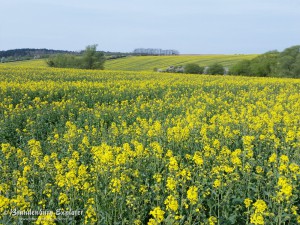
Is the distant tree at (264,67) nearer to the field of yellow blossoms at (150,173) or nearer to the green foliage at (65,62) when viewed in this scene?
the green foliage at (65,62)

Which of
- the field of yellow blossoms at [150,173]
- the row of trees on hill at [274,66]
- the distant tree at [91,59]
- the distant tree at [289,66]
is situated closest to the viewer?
the field of yellow blossoms at [150,173]

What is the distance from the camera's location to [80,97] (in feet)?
52.3

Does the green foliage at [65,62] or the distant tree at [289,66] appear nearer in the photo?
the distant tree at [289,66]

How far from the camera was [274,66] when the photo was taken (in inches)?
2195

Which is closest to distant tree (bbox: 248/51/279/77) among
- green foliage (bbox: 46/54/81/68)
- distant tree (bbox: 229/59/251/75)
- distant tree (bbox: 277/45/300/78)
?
distant tree (bbox: 229/59/251/75)

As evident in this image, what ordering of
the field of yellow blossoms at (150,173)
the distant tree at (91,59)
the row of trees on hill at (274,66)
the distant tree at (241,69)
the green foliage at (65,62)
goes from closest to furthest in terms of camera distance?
1. the field of yellow blossoms at (150,173)
2. the row of trees on hill at (274,66)
3. the distant tree at (241,69)
4. the distant tree at (91,59)
5. the green foliage at (65,62)

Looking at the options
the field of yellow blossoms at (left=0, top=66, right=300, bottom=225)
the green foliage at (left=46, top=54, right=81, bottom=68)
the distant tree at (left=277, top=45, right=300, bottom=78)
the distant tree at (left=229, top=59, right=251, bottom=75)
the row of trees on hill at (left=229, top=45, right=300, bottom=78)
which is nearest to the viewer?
the field of yellow blossoms at (left=0, top=66, right=300, bottom=225)

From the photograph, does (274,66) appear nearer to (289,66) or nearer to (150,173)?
(289,66)

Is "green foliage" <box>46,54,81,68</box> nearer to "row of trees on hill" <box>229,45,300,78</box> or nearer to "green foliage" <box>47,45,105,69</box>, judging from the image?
"green foliage" <box>47,45,105,69</box>

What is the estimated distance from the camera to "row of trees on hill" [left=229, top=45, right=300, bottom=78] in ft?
166

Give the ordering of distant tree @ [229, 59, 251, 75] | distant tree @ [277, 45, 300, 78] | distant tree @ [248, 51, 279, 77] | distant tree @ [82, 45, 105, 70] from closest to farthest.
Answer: distant tree @ [277, 45, 300, 78] → distant tree @ [229, 59, 251, 75] → distant tree @ [248, 51, 279, 77] → distant tree @ [82, 45, 105, 70]

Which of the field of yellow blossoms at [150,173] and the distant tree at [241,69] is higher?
the distant tree at [241,69]

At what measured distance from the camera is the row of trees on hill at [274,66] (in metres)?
50.5

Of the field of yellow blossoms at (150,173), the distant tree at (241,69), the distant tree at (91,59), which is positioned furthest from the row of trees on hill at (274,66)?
the field of yellow blossoms at (150,173)
